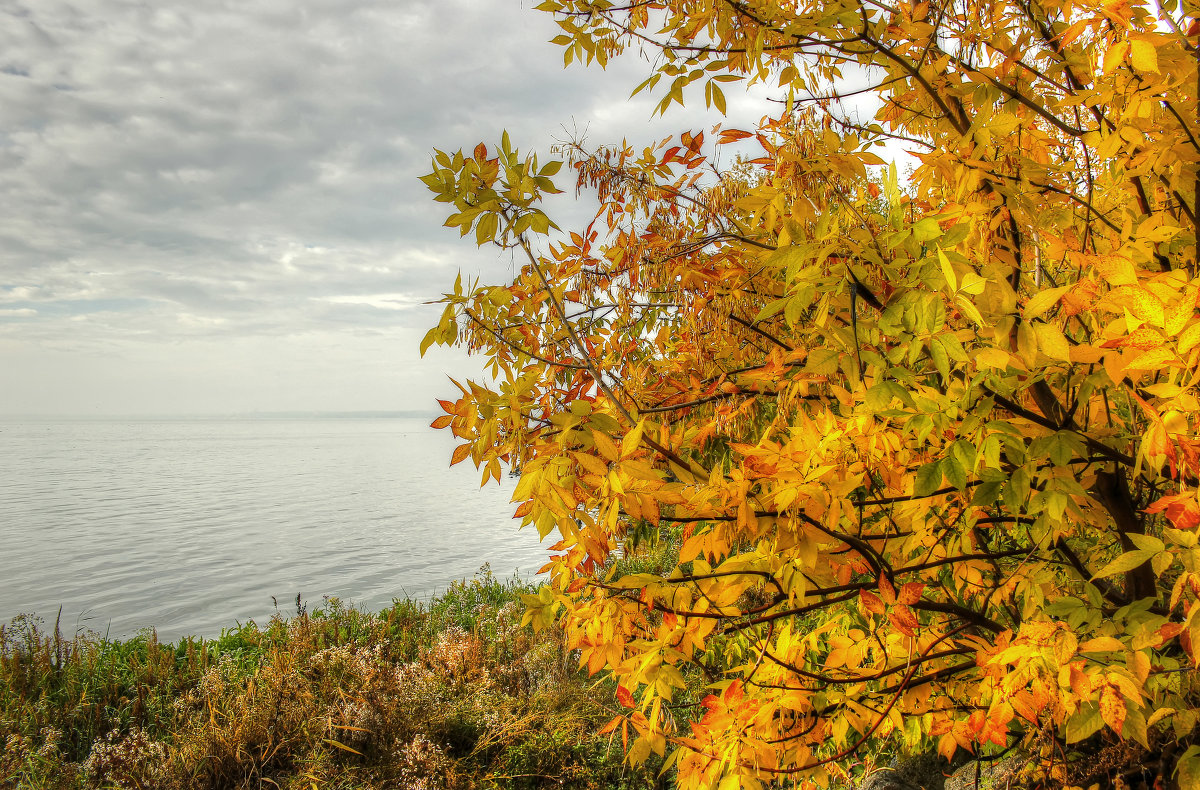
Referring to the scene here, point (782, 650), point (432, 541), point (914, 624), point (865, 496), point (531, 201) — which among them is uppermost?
point (531, 201)

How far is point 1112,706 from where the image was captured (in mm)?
1136

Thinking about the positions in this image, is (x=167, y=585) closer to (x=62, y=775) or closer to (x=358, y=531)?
(x=358, y=531)

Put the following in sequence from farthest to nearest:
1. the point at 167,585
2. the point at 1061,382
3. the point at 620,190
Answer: the point at 167,585 → the point at 620,190 → the point at 1061,382

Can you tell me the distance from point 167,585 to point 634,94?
11469mm

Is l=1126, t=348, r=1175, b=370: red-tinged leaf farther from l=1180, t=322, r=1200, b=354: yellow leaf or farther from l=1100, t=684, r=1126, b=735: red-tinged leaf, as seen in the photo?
l=1100, t=684, r=1126, b=735: red-tinged leaf

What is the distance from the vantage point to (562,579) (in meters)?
1.58

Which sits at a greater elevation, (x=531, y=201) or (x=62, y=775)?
(x=531, y=201)

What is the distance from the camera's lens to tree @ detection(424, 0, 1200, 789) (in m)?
1.12

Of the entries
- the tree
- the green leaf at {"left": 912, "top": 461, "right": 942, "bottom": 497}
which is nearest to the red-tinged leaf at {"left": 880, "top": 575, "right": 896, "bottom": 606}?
the tree

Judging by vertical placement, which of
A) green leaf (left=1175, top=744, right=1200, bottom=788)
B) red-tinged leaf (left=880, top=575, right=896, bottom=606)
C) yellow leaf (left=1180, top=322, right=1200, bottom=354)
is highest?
yellow leaf (left=1180, top=322, right=1200, bottom=354)

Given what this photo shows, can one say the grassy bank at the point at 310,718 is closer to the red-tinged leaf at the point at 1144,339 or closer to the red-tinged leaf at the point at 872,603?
the red-tinged leaf at the point at 872,603

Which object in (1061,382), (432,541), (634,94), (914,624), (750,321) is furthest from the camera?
(432,541)

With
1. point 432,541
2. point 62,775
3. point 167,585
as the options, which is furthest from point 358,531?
point 62,775

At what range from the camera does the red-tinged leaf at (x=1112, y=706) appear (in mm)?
1123
